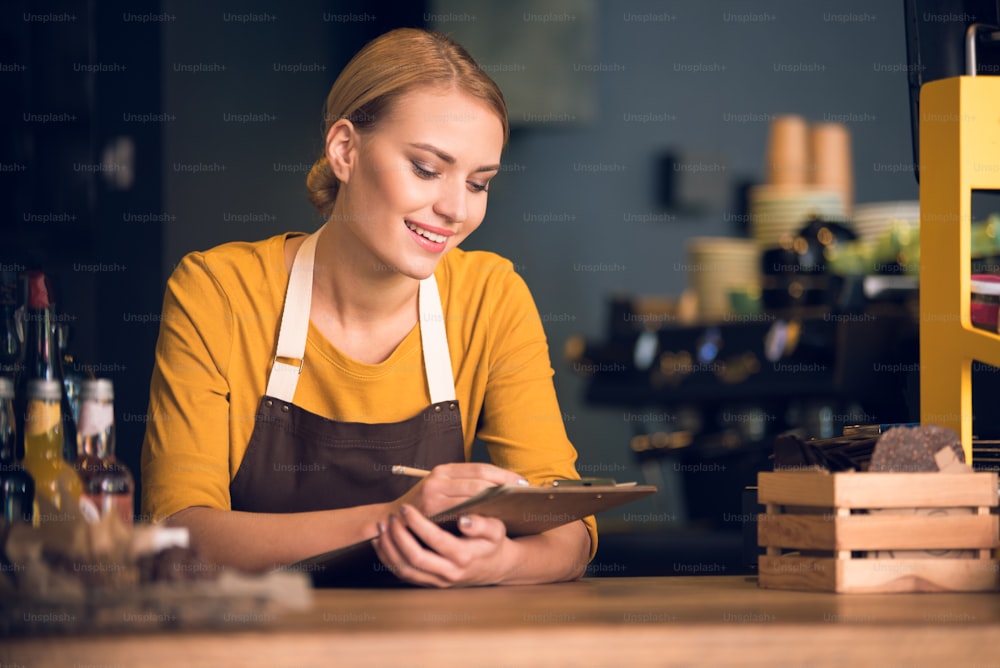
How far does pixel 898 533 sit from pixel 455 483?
18.8 inches

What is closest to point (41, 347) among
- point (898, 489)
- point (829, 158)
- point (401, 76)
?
point (401, 76)

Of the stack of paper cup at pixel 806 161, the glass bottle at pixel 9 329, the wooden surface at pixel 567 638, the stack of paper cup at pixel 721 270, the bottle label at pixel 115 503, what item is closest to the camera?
the wooden surface at pixel 567 638

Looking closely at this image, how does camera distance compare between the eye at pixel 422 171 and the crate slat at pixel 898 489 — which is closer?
the crate slat at pixel 898 489

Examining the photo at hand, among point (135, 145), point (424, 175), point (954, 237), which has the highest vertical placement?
point (135, 145)

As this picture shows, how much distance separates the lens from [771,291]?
11.6ft

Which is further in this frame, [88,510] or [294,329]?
[294,329]

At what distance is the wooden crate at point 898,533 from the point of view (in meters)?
1.18

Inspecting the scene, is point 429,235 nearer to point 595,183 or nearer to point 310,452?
point 310,452

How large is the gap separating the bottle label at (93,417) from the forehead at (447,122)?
0.70 metres

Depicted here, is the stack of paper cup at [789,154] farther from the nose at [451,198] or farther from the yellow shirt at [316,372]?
the nose at [451,198]

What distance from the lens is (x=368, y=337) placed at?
74.0 inches

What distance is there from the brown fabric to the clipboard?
338 mm

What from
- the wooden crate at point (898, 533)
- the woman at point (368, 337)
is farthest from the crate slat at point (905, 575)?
the woman at point (368, 337)

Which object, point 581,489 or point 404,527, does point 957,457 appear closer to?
point 581,489
